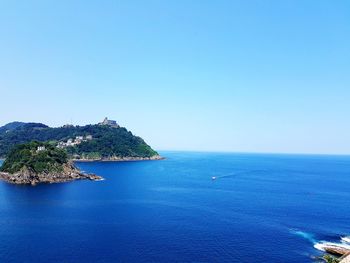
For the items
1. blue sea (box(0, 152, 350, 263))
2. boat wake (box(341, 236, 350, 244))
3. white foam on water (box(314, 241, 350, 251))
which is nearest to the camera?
blue sea (box(0, 152, 350, 263))

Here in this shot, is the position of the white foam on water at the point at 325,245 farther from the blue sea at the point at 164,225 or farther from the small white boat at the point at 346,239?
the small white boat at the point at 346,239

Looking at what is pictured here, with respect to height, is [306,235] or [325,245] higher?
[306,235]

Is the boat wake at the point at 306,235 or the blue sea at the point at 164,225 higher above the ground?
the blue sea at the point at 164,225

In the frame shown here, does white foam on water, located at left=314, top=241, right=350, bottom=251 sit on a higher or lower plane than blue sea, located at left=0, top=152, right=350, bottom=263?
lower

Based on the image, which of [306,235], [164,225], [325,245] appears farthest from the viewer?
[164,225]

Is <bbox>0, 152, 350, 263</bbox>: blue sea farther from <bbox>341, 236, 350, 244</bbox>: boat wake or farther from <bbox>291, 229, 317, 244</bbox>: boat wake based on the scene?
<bbox>341, 236, 350, 244</bbox>: boat wake

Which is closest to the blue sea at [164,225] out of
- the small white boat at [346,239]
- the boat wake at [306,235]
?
the boat wake at [306,235]

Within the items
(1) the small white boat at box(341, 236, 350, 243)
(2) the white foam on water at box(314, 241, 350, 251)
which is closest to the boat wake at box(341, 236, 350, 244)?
(1) the small white boat at box(341, 236, 350, 243)

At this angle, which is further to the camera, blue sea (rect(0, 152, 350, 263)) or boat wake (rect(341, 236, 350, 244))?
boat wake (rect(341, 236, 350, 244))

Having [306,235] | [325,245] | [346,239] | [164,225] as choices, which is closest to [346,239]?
[346,239]

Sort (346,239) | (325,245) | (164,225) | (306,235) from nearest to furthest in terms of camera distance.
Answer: (325,245), (346,239), (306,235), (164,225)

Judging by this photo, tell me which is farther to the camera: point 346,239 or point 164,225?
point 164,225

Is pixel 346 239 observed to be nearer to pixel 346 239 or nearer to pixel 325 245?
pixel 346 239

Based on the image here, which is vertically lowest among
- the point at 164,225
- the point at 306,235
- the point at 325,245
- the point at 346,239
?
the point at 346,239
